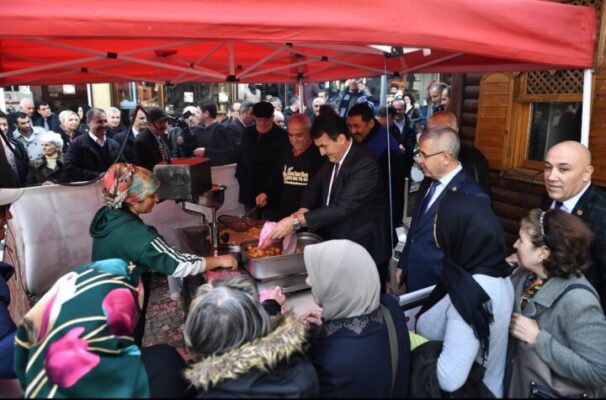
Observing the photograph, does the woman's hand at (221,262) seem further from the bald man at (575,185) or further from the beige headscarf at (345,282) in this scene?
the bald man at (575,185)

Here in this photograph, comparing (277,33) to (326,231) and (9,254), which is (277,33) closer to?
(326,231)

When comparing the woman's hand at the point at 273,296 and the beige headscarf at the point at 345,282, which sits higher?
the beige headscarf at the point at 345,282

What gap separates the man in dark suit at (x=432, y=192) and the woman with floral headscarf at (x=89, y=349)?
162 cm

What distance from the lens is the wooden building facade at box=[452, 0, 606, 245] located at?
3.86 metres

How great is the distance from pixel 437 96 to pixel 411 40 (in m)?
5.34

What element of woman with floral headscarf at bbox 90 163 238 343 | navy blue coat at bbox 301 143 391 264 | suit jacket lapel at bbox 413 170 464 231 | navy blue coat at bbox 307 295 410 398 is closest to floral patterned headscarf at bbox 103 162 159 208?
woman with floral headscarf at bbox 90 163 238 343

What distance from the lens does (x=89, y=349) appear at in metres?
1.33

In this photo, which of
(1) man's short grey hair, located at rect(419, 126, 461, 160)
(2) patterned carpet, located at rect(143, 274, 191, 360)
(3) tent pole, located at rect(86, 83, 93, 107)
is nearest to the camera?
(1) man's short grey hair, located at rect(419, 126, 461, 160)

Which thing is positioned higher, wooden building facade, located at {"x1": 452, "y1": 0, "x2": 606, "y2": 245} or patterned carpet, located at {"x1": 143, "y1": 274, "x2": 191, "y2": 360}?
wooden building facade, located at {"x1": 452, "y1": 0, "x2": 606, "y2": 245}

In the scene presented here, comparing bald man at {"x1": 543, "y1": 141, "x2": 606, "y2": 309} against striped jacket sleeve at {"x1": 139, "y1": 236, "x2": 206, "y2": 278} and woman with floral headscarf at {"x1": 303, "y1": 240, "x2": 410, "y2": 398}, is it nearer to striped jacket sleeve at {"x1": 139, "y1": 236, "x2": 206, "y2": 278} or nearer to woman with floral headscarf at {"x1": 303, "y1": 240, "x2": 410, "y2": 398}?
woman with floral headscarf at {"x1": 303, "y1": 240, "x2": 410, "y2": 398}

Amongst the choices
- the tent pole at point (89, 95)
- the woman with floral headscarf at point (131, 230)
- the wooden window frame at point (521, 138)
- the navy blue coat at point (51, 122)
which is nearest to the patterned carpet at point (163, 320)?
the woman with floral headscarf at point (131, 230)

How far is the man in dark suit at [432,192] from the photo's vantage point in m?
2.42

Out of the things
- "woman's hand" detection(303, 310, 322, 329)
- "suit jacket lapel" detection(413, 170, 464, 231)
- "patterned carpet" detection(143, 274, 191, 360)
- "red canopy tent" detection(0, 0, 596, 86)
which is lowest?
"patterned carpet" detection(143, 274, 191, 360)

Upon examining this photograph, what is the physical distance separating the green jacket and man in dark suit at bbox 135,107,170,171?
98.3 inches
